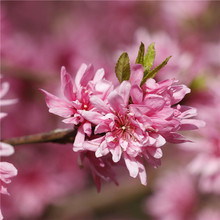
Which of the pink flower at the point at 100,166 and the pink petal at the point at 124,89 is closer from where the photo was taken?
the pink petal at the point at 124,89

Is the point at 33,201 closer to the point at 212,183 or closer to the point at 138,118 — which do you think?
the point at 212,183

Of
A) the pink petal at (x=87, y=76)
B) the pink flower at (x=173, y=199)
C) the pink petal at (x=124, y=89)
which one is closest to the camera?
the pink petal at (x=124, y=89)

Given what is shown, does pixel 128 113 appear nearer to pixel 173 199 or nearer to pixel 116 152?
pixel 116 152

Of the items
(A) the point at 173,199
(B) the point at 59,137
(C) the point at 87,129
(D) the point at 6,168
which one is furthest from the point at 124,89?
(A) the point at 173,199

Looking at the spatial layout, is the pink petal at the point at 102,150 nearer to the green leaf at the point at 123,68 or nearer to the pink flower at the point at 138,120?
the pink flower at the point at 138,120

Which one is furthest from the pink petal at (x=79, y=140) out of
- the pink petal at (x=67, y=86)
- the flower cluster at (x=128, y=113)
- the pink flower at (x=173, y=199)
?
the pink flower at (x=173, y=199)

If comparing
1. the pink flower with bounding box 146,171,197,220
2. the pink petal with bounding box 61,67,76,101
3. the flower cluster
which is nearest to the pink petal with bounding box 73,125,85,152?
the flower cluster

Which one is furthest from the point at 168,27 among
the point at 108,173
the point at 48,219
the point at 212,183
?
the point at 108,173
